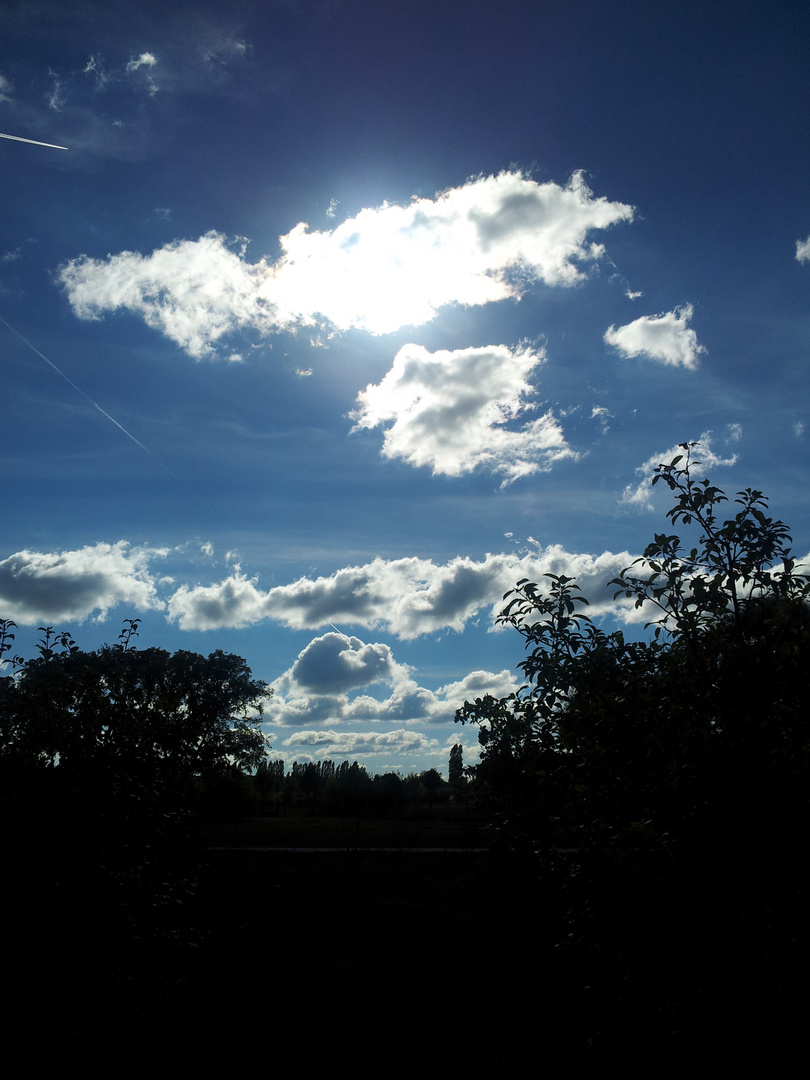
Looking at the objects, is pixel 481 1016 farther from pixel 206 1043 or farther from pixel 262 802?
pixel 262 802

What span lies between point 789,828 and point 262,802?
73054 millimetres

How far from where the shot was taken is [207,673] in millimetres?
50938

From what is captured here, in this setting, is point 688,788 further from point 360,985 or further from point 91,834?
point 360,985

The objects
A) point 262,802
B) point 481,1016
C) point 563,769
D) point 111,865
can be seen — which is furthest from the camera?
point 262,802

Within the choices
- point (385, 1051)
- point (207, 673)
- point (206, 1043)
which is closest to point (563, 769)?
point (385, 1051)

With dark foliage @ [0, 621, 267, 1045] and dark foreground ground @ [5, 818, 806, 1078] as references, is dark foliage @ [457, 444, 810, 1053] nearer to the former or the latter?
dark foreground ground @ [5, 818, 806, 1078]

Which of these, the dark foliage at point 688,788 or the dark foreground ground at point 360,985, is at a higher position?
the dark foliage at point 688,788

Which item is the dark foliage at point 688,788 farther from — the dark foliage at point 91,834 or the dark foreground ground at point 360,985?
the dark foliage at point 91,834

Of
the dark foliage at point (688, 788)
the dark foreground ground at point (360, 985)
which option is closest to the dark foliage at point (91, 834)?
the dark foreground ground at point (360, 985)

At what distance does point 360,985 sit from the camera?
453 inches

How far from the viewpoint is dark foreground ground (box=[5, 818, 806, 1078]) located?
3389 millimetres

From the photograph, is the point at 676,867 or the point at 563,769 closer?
the point at 676,867

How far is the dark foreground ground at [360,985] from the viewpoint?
11.1 feet

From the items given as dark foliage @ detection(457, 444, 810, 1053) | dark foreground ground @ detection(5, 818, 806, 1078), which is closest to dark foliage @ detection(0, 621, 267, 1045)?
dark foreground ground @ detection(5, 818, 806, 1078)
